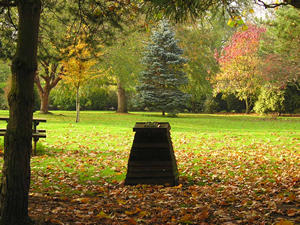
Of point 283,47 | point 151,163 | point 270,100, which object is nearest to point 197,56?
point 270,100

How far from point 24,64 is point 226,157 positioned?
21.6 ft

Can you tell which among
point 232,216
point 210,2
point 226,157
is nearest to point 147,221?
point 232,216

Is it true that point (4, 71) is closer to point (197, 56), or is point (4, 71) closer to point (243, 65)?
point (197, 56)

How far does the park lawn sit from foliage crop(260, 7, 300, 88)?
351 inches

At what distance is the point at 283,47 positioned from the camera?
19.8m

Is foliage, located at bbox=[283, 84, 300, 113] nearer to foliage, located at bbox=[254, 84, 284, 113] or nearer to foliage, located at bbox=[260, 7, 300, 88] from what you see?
foliage, located at bbox=[254, 84, 284, 113]

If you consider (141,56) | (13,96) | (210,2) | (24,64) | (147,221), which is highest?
(141,56)

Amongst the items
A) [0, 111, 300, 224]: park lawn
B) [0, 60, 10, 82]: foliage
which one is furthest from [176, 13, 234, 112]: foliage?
[0, 111, 300, 224]: park lawn

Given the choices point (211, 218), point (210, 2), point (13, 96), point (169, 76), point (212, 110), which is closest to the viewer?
point (13, 96)

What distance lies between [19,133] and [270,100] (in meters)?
26.3

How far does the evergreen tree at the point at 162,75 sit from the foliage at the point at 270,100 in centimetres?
610

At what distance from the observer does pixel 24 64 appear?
143 inches

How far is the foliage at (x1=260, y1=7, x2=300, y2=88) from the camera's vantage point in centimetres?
1791

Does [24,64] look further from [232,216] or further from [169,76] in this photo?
[169,76]
